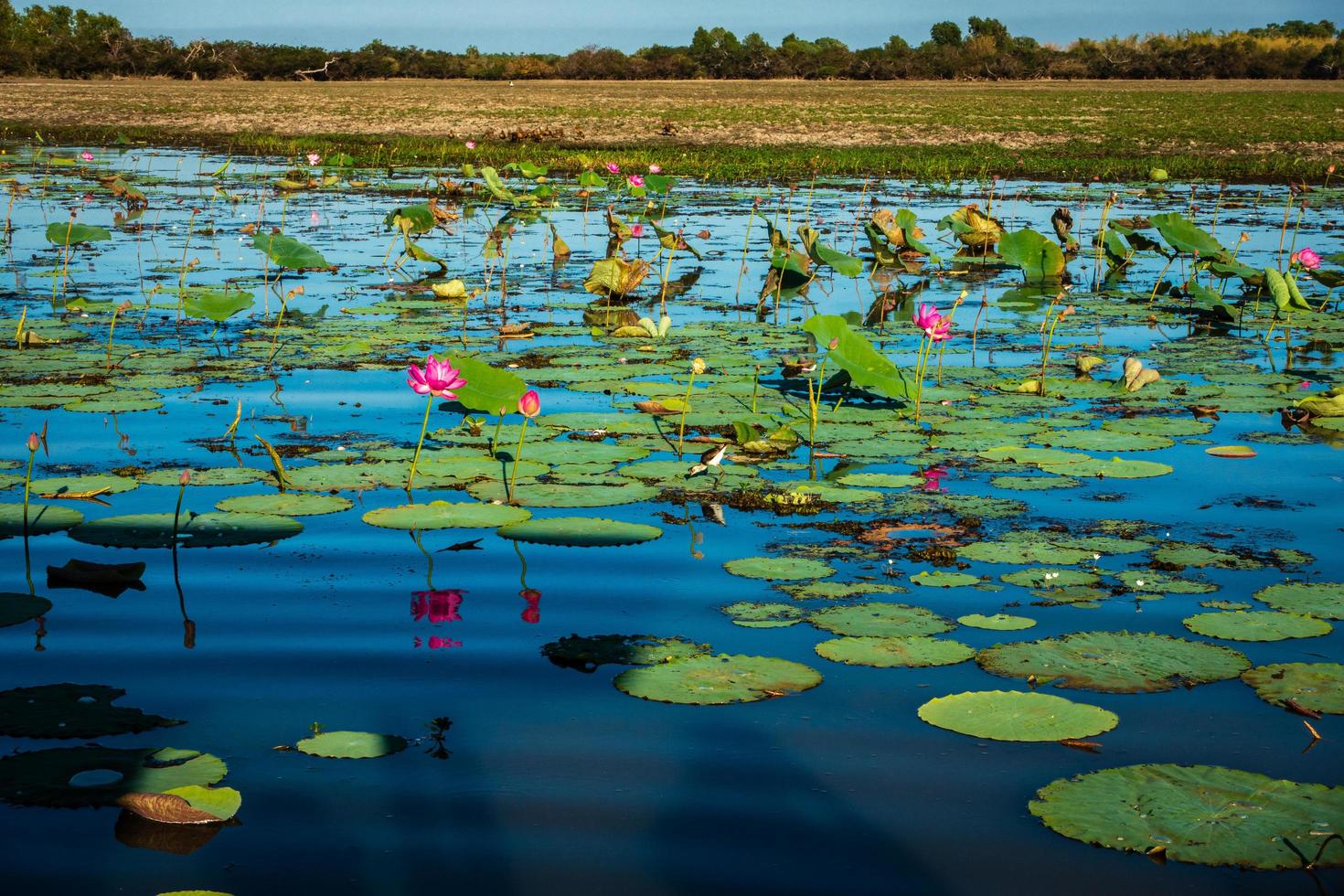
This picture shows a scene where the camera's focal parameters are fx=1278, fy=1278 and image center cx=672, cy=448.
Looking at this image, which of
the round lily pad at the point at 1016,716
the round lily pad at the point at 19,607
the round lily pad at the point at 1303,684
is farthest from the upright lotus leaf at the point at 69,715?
the round lily pad at the point at 1303,684

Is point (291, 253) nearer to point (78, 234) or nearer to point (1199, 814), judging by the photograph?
point (78, 234)

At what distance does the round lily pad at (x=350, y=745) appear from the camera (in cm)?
221

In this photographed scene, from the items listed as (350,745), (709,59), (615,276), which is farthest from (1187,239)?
(709,59)

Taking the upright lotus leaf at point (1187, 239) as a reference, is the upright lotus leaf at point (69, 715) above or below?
below

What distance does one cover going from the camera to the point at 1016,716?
2.37 metres

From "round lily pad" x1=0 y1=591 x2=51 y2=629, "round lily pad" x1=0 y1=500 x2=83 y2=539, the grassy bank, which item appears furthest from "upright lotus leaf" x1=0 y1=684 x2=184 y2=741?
the grassy bank

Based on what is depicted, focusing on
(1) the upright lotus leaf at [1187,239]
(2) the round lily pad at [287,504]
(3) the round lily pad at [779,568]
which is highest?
(1) the upright lotus leaf at [1187,239]

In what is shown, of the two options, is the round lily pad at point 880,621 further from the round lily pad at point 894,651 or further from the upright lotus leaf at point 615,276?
the upright lotus leaf at point 615,276

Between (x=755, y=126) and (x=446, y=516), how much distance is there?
22759mm

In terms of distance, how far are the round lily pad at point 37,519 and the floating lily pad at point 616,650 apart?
4.94 ft

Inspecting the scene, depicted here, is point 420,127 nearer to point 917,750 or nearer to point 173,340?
point 173,340

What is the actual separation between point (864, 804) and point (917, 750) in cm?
22

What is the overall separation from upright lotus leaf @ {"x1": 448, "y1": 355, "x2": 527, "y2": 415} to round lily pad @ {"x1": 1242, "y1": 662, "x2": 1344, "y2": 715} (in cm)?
244

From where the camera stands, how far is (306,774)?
7.08 ft
